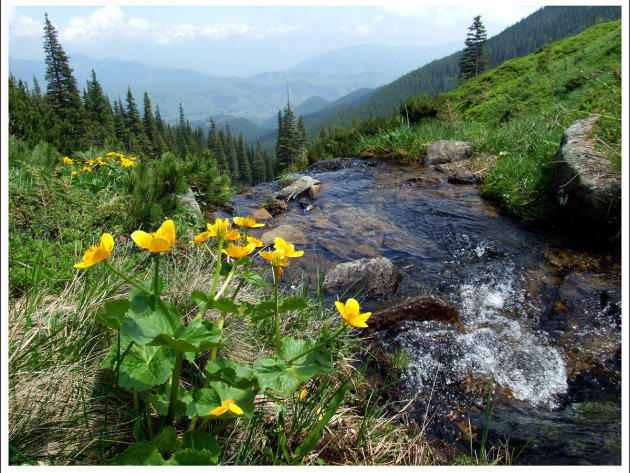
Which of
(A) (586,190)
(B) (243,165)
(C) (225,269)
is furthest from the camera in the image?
(B) (243,165)

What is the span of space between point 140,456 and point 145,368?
285 millimetres

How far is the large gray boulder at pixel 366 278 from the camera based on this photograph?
12.3 ft

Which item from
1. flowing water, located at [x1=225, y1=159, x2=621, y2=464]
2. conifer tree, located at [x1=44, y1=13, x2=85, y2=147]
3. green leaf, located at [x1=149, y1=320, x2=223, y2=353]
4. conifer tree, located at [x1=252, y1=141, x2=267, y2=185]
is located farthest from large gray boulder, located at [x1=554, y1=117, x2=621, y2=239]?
conifer tree, located at [x1=252, y1=141, x2=267, y2=185]

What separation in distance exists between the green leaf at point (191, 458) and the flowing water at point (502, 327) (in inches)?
61.3

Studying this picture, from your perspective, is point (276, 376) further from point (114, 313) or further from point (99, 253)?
point (99, 253)

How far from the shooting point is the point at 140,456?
1.13m

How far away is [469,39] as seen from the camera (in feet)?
161

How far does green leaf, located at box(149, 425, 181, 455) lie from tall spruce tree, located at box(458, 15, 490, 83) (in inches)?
2215

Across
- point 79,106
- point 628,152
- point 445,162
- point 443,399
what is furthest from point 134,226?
point 79,106

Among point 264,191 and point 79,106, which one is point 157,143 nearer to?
point 79,106

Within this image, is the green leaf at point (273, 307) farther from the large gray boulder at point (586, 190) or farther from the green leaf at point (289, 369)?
the large gray boulder at point (586, 190)

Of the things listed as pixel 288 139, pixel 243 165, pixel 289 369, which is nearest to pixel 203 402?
pixel 289 369

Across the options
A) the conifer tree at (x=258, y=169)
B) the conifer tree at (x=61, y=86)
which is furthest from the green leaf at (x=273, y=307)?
the conifer tree at (x=258, y=169)

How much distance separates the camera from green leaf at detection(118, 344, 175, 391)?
44.6 inches
